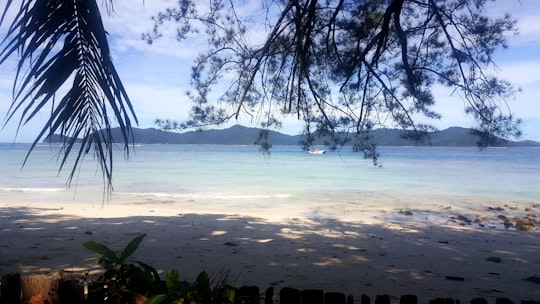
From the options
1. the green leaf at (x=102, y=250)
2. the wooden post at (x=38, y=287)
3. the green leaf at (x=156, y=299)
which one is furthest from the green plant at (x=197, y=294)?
the wooden post at (x=38, y=287)

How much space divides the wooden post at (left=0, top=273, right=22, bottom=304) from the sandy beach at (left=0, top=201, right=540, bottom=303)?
2577 millimetres

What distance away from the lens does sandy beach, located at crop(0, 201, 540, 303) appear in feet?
16.0

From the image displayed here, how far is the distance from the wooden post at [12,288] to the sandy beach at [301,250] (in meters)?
2.58

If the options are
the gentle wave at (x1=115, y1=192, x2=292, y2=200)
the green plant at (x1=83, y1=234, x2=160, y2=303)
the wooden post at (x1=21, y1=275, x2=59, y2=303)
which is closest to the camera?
the green plant at (x1=83, y1=234, x2=160, y2=303)

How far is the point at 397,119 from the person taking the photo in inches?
267

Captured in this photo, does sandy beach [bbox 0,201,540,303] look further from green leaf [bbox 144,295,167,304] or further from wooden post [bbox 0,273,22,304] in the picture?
green leaf [bbox 144,295,167,304]

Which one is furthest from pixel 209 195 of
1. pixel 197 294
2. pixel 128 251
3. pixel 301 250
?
pixel 197 294

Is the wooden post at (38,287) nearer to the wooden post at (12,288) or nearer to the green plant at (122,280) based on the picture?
the wooden post at (12,288)

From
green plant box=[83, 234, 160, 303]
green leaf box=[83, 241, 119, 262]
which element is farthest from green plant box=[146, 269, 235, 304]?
green leaf box=[83, 241, 119, 262]

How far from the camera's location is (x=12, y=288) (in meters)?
2.27

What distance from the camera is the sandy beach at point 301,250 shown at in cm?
486

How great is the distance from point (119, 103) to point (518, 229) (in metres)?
10.9

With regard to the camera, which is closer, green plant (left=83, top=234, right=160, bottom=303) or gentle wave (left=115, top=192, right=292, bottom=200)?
green plant (left=83, top=234, right=160, bottom=303)

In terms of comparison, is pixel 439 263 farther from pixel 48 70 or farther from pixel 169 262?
pixel 48 70
